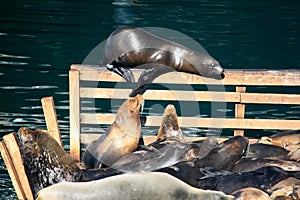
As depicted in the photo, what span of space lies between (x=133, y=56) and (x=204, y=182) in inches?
95.2

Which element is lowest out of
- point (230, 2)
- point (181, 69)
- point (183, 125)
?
point (230, 2)

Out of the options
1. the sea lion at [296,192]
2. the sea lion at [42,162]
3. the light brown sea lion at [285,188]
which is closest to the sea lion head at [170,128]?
the sea lion at [42,162]

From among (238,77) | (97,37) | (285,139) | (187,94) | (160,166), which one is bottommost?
(97,37)

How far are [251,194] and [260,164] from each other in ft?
3.93

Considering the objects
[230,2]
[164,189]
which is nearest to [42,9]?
[230,2]

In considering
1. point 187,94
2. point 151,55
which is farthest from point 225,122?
point 151,55

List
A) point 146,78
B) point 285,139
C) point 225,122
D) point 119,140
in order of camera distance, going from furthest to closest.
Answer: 1. point 225,122
2. point 285,139
3. point 146,78
4. point 119,140

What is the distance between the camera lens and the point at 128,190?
15.2 feet

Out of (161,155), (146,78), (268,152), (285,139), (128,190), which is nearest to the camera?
(128,190)

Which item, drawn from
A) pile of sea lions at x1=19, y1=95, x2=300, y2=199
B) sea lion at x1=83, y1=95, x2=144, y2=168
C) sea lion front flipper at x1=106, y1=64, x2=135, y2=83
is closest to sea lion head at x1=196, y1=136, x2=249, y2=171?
pile of sea lions at x1=19, y1=95, x2=300, y2=199

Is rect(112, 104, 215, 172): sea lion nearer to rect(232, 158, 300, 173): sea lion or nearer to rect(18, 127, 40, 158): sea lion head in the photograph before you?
rect(232, 158, 300, 173): sea lion

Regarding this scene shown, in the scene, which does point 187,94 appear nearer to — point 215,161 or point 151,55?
point 151,55

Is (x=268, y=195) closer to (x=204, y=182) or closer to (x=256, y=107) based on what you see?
(x=204, y=182)

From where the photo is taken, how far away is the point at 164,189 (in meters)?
4.63
